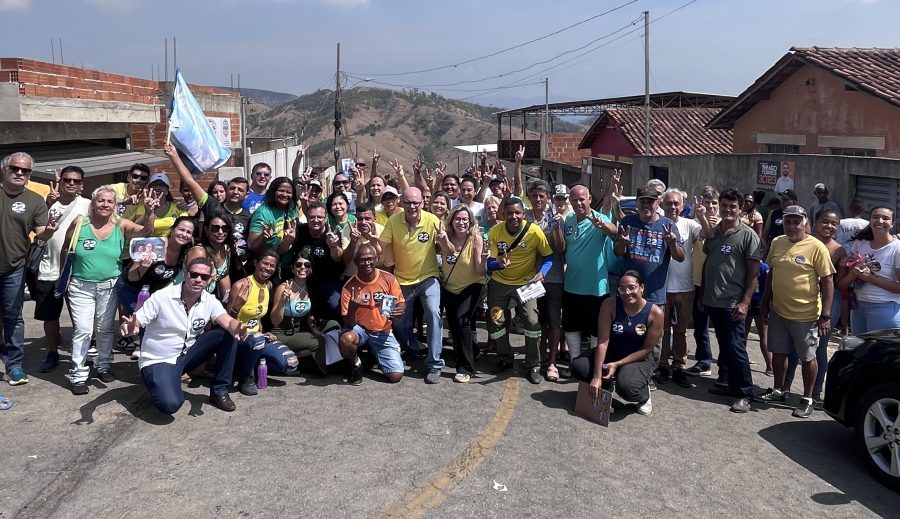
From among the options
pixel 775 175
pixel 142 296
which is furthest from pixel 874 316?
pixel 775 175

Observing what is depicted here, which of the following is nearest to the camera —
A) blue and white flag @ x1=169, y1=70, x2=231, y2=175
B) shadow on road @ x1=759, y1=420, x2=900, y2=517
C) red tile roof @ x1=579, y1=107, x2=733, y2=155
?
shadow on road @ x1=759, y1=420, x2=900, y2=517

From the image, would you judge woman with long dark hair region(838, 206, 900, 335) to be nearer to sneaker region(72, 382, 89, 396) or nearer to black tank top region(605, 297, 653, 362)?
black tank top region(605, 297, 653, 362)

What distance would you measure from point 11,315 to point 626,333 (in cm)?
533

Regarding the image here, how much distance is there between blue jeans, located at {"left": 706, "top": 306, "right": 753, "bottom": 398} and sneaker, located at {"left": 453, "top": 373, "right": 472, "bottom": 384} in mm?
2345

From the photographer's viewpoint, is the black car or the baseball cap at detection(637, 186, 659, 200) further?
the baseball cap at detection(637, 186, 659, 200)

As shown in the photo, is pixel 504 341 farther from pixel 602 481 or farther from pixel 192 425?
pixel 192 425

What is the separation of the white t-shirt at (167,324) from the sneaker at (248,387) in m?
0.69

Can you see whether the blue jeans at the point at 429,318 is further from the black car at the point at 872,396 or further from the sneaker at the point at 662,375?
the black car at the point at 872,396

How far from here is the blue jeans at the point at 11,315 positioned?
247 inches

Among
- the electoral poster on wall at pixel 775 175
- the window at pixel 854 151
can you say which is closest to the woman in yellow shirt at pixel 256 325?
the electoral poster on wall at pixel 775 175

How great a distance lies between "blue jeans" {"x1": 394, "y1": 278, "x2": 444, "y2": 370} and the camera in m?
7.01

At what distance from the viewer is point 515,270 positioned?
279 inches

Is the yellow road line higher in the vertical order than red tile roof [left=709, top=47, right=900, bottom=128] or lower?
lower

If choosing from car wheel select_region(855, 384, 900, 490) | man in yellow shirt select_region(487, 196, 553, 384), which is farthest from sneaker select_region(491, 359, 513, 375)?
car wheel select_region(855, 384, 900, 490)
